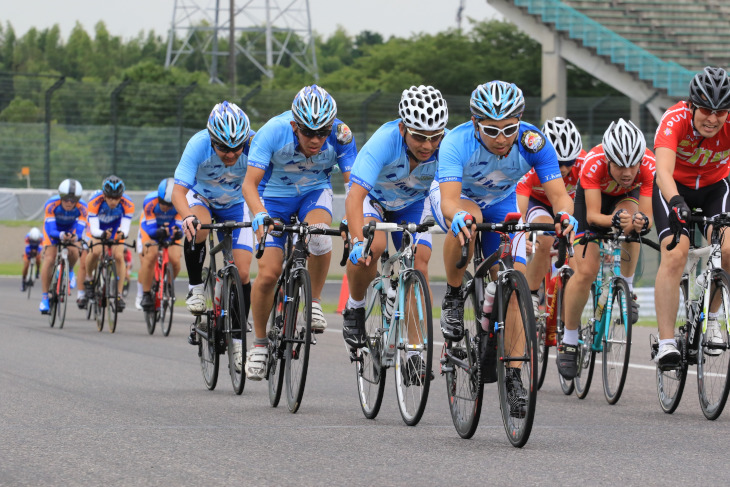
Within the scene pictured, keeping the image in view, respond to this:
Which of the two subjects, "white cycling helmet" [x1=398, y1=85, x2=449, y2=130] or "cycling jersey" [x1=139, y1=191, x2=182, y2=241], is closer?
"white cycling helmet" [x1=398, y1=85, x2=449, y2=130]

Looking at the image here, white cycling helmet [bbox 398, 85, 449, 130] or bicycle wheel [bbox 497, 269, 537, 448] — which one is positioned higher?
white cycling helmet [bbox 398, 85, 449, 130]

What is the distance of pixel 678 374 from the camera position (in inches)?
340

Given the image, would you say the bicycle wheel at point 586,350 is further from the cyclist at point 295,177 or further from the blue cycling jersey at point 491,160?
the blue cycling jersey at point 491,160

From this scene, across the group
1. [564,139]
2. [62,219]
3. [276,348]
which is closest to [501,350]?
[276,348]

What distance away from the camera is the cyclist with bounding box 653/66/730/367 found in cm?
855

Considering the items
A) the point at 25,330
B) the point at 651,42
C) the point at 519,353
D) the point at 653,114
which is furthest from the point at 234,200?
the point at 651,42

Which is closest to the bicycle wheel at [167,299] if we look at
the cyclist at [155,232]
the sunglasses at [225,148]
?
the cyclist at [155,232]

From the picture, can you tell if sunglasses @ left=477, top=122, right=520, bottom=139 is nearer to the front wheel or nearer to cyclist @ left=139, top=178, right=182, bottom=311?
the front wheel

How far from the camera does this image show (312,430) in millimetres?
7805

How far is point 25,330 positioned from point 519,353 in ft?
34.9

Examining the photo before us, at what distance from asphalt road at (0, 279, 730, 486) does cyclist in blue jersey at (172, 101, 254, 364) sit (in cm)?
89

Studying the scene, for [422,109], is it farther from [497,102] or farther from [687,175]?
[687,175]

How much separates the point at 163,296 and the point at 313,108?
7948 millimetres

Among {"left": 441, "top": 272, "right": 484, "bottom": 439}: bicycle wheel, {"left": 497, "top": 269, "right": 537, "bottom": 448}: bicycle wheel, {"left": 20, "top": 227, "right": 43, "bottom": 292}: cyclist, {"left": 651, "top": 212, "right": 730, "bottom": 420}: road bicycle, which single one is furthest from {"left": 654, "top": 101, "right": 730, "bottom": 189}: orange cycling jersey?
{"left": 20, "top": 227, "right": 43, "bottom": 292}: cyclist
